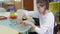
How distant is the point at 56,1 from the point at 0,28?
9.57 feet

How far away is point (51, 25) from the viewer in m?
1.86

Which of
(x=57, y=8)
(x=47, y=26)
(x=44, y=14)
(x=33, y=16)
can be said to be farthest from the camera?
(x=57, y=8)

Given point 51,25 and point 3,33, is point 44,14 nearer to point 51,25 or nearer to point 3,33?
point 51,25

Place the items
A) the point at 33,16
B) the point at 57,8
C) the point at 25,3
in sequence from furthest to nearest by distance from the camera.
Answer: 1. the point at 25,3
2. the point at 57,8
3. the point at 33,16

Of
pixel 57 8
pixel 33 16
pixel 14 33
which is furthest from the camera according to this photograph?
pixel 57 8

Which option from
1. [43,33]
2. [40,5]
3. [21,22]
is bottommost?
[43,33]

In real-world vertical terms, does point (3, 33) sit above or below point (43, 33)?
above

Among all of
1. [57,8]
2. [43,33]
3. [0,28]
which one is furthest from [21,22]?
[57,8]

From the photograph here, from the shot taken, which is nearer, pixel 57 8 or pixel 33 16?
pixel 33 16

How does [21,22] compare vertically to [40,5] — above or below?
below

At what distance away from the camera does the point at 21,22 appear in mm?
1839

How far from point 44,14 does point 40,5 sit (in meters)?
0.16

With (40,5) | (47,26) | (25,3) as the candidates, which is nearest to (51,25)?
(47,26)

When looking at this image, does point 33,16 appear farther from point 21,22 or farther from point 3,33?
point 3,33
